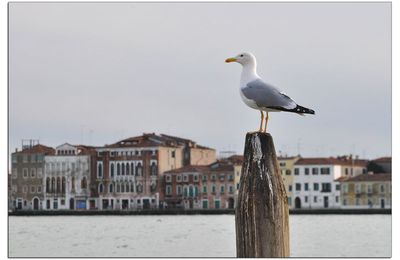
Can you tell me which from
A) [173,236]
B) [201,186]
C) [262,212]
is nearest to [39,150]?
[201,186]

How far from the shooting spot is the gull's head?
11.9ft

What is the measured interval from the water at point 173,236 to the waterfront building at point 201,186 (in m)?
0.74

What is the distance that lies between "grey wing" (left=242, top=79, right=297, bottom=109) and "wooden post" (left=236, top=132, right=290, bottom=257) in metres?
0.32

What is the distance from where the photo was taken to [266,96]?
11.5ft

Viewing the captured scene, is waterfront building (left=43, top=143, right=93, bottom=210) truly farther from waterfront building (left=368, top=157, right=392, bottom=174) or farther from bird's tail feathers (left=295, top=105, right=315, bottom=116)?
bird's tail feathers (left=295, top=105, right=315, bottom=116)

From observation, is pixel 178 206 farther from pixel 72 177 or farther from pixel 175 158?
pixel 72 177

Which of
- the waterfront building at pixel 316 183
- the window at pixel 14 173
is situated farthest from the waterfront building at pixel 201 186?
the window at pixel 14 173

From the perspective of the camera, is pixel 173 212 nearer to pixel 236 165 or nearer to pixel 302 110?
pixel 236 165

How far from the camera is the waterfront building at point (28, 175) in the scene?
5128cm

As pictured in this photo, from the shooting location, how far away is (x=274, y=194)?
3.17m

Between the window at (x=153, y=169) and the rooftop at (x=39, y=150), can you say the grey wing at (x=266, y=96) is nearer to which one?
the window at (x=153, y=169)

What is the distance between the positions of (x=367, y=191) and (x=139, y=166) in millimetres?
11823

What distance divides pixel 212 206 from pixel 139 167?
4.22 metres

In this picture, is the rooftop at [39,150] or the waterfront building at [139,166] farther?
the rooftop at [39,150]
